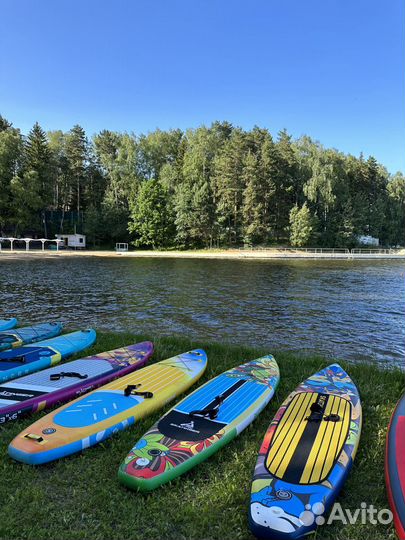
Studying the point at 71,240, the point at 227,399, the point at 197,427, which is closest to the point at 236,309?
the point at 227,399

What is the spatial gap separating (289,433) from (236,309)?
9.97m

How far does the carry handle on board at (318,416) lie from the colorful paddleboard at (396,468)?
47 cm

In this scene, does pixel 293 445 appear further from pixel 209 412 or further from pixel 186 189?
pixel 186 189

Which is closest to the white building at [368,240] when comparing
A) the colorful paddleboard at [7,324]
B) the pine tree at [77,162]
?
the pine tree at [77,162]

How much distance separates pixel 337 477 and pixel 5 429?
3.04 metres

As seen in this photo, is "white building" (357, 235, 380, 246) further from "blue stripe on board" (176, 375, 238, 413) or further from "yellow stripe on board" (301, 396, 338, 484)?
"yellow stripe on board" (301, 396, 338, 484)

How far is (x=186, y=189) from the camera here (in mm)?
51406

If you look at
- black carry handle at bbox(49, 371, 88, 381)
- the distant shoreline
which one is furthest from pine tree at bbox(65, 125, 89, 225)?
black carry handle at bbox(49, 371, 88, 381)

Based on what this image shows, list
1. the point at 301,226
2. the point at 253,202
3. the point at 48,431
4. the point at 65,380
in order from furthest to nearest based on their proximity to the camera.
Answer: the point at 253,202, the point at 301,226, the point at 65,380, the point at 48,431

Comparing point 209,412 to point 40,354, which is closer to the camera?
point 209,412

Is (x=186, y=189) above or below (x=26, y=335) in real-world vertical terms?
above

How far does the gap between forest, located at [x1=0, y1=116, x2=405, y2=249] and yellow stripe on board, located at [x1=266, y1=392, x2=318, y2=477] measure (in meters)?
47.1

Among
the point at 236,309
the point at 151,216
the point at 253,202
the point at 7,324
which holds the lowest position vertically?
the point at 236,309

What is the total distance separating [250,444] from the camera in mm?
3332
